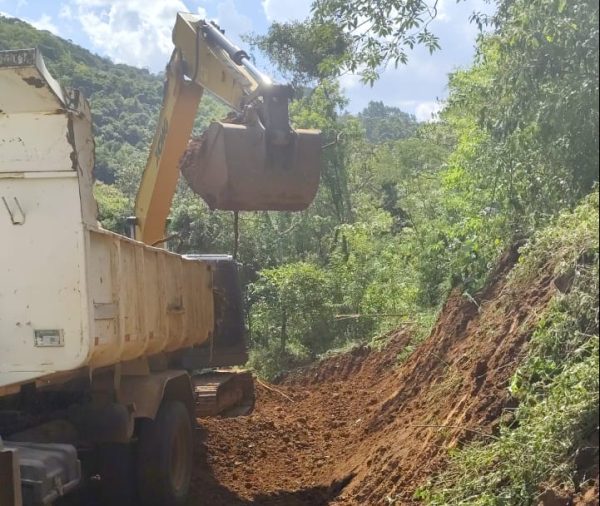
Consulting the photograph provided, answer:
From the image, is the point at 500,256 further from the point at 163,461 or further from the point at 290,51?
the point at 290,51

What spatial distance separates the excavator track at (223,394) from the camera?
8867 mm

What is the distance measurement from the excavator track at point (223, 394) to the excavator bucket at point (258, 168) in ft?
7.62

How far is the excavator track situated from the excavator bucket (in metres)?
2.32

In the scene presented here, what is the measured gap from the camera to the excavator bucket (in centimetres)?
708

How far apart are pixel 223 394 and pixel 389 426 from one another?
201cm

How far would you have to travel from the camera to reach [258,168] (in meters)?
7.12

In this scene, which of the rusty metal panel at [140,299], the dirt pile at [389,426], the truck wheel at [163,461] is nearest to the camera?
the rusty metal panel at [140,299]

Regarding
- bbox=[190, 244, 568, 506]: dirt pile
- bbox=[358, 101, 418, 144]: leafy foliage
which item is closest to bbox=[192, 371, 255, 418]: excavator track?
bbox=[190, 244, 568, 506]: dirt pile

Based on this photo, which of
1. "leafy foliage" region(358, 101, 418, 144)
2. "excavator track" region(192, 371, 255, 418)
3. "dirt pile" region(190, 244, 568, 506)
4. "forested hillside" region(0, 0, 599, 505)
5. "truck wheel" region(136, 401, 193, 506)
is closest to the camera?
"forested hillside" region(0, 0, 599, 505)

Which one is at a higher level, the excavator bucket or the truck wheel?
the excavator bucket

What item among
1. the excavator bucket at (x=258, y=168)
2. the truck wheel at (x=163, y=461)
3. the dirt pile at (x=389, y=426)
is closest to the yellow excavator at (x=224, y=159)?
the excavator bucket at (x=258, y=168)

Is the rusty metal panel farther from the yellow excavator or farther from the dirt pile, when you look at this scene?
the dirt pile

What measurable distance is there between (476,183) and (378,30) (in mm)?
3369

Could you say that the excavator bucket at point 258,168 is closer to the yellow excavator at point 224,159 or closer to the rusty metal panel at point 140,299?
the yellow excavator at point 224,159
